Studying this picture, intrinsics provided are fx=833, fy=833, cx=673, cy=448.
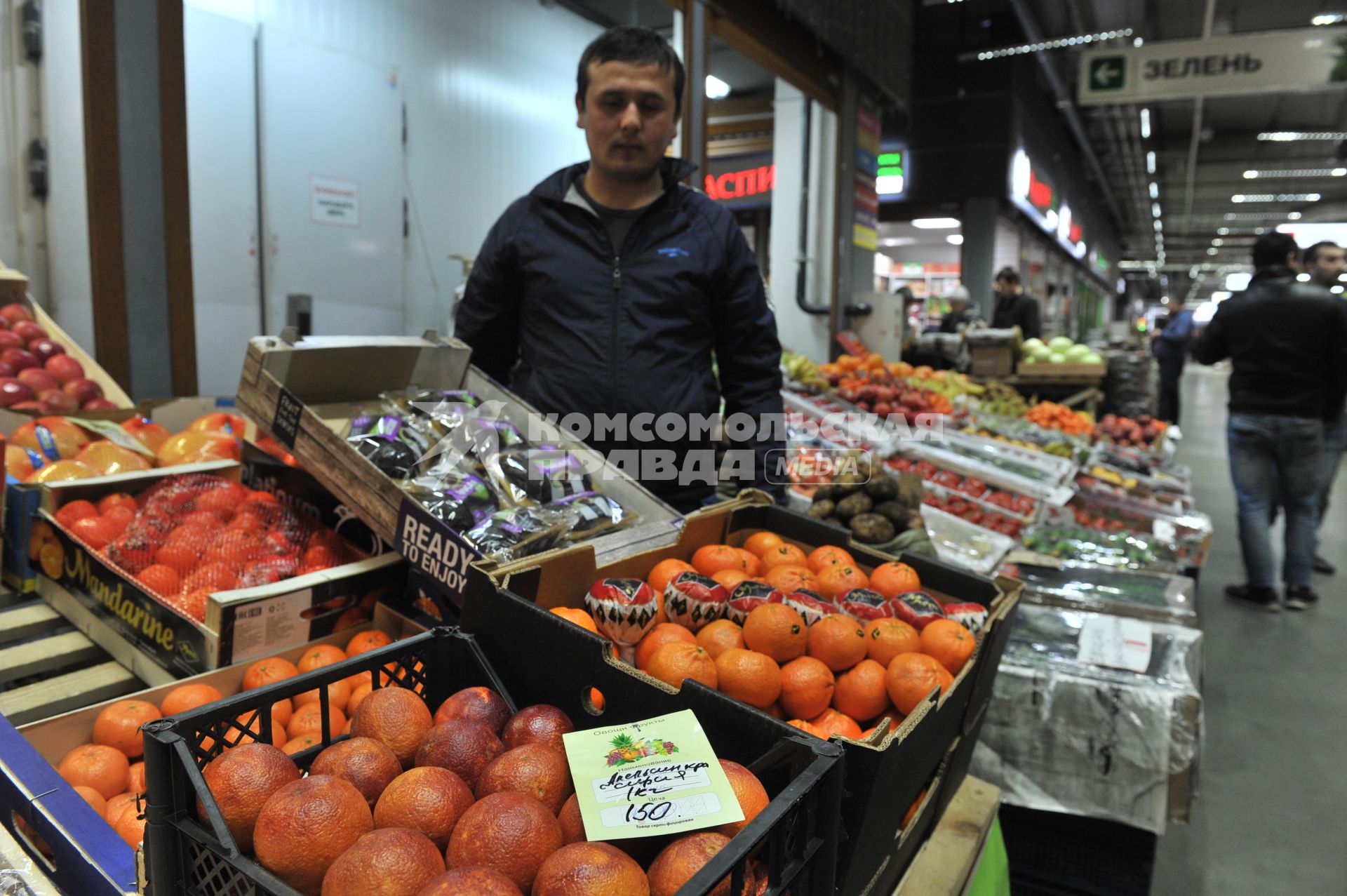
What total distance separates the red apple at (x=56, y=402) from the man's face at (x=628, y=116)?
150cm

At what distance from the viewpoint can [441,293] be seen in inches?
207

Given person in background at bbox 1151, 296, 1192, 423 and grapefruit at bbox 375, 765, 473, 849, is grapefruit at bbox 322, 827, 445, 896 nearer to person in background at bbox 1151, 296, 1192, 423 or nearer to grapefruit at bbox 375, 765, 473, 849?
grapefruit at bbox 375, 765, 473, 849

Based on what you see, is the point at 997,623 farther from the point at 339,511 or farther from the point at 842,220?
the point at 842,220

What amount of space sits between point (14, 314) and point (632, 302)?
6.28 feet

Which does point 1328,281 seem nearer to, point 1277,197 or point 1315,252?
point 1315,252

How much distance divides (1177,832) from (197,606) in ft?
9.00

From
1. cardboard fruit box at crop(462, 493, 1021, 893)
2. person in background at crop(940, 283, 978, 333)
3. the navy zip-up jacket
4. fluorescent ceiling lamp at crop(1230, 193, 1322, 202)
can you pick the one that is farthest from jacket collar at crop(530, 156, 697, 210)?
fluorescent ceiling lamp at crop(1230, 193, 1322, 202)

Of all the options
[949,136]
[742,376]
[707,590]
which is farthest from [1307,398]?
[949,136]

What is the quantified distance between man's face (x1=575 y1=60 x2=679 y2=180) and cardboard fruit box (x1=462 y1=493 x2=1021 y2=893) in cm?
81

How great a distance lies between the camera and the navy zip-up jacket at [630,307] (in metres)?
1.95

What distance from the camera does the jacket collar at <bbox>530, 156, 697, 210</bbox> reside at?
197 centimetres

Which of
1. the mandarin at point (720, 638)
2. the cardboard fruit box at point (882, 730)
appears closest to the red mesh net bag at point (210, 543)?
the cardboard fruit box at point (882, 730)

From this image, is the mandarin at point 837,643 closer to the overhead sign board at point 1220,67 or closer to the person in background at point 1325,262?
the person in background at point 1325,262

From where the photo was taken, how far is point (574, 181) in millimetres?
2008
